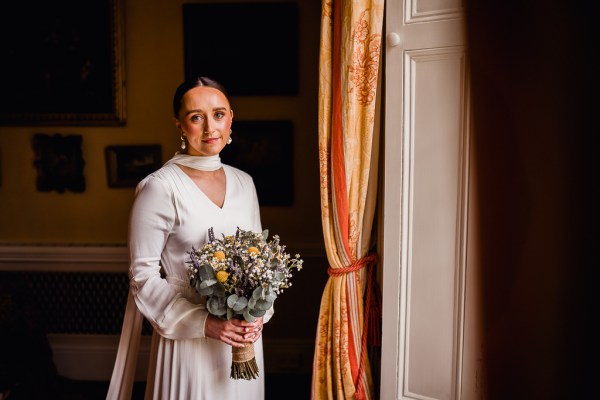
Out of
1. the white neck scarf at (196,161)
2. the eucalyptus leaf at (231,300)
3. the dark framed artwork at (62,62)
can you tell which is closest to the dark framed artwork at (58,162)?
the dark framed artwork at (62,62)

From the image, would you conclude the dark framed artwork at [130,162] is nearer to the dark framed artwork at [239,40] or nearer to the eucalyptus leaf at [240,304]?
the dark framed artwork at [239,40]

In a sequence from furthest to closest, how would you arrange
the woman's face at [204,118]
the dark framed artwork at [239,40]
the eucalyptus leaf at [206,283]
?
the dark framed artwork at [239,40] → the woman's face at [204,118] → the eucalyptus leaf at [206,283]

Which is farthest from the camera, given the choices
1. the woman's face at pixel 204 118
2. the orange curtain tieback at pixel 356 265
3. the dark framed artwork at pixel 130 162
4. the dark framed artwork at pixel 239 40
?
the dark framed artwork at pixel 130 162

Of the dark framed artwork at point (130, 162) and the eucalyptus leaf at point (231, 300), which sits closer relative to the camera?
the eucalyptus leaf at point (231, 300)

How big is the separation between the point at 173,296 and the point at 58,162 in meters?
1.86

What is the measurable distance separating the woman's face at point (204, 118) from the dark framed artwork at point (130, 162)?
128 centimetres

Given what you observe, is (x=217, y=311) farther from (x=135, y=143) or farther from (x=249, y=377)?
(x=135, y=143)

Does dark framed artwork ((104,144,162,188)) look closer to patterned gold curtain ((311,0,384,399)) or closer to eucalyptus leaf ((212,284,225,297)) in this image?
patterned gold curtain ((311,0,384,399))

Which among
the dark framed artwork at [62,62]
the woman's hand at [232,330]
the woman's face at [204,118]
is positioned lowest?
the woman's hand at [232,330]

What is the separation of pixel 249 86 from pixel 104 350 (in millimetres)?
2028

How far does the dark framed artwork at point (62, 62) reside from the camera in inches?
99.5

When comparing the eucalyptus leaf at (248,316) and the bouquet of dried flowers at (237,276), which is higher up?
the bouquet of dried flowers at (237,276)

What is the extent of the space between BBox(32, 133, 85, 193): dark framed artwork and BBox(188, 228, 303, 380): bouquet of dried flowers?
6.00 feet

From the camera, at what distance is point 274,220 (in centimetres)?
263
